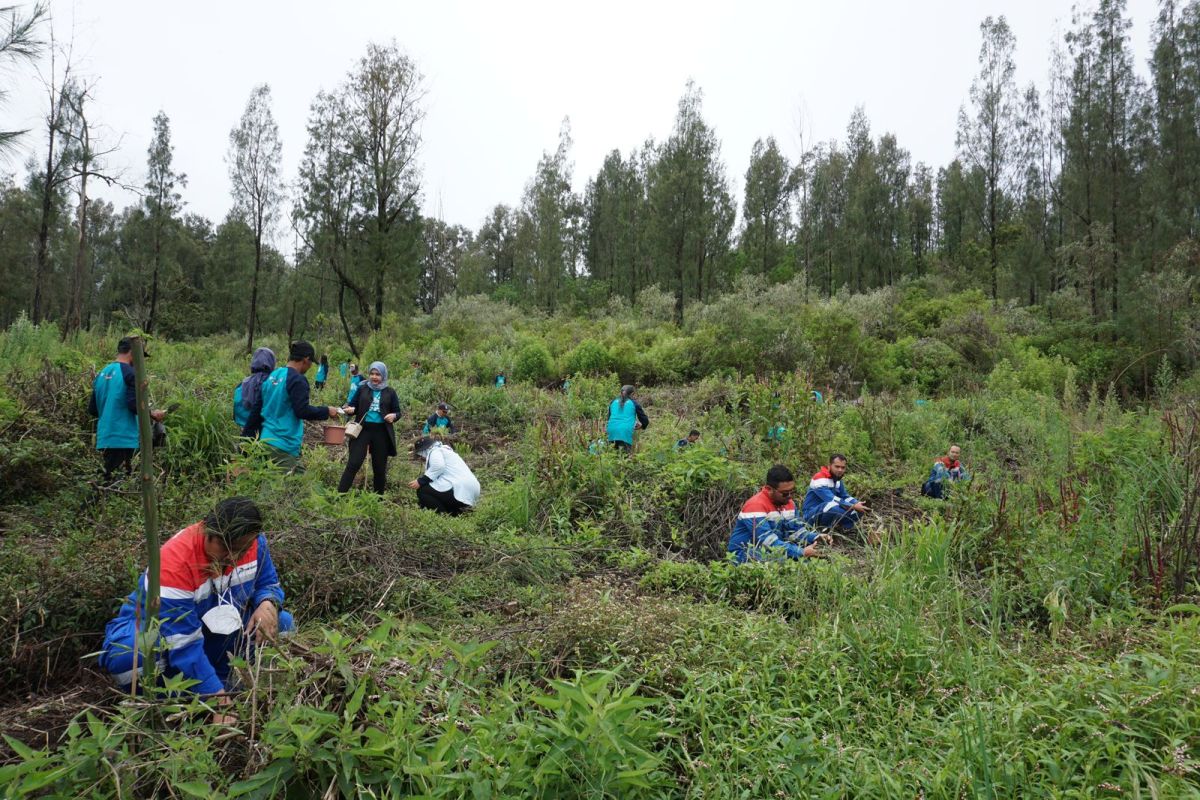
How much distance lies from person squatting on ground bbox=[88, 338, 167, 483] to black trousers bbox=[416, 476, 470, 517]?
224 centimetres

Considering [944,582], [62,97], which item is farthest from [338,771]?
[62,97]

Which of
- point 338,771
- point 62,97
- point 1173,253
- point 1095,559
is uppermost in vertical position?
point 62,97

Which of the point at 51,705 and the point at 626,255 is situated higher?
the point at 626,255

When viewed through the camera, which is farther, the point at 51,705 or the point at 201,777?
the point at 51,705

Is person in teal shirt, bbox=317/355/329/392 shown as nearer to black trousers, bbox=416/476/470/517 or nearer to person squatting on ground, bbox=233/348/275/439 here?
person squatting on ground, bbox=233/348/275/439

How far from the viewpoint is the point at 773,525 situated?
5.01 metres

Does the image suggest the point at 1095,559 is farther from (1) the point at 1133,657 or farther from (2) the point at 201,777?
(2) the point at 201,777

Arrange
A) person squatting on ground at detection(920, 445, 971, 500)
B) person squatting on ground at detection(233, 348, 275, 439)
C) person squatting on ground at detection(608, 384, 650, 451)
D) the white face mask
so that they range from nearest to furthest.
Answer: the white face mask → person squatting on ground at detection(233, 348, 275, 439) → person squatting on ground at detection(920, 445, 971, 500) → person squatting on ground at detection(608, 384, 650, 451)

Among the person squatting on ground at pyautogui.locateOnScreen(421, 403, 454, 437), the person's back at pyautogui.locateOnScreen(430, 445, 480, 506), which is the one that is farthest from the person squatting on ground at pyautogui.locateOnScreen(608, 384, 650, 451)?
the person's back at pyautogui.locateOnScreen(430, 445, 480, 506)

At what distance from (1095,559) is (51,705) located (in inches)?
197

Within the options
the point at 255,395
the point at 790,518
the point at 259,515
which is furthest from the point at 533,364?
the point at 259,515

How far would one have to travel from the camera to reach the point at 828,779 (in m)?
2.19

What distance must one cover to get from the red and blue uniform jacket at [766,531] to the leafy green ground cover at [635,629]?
0.40 meters

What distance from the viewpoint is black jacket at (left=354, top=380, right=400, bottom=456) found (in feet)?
21.5
